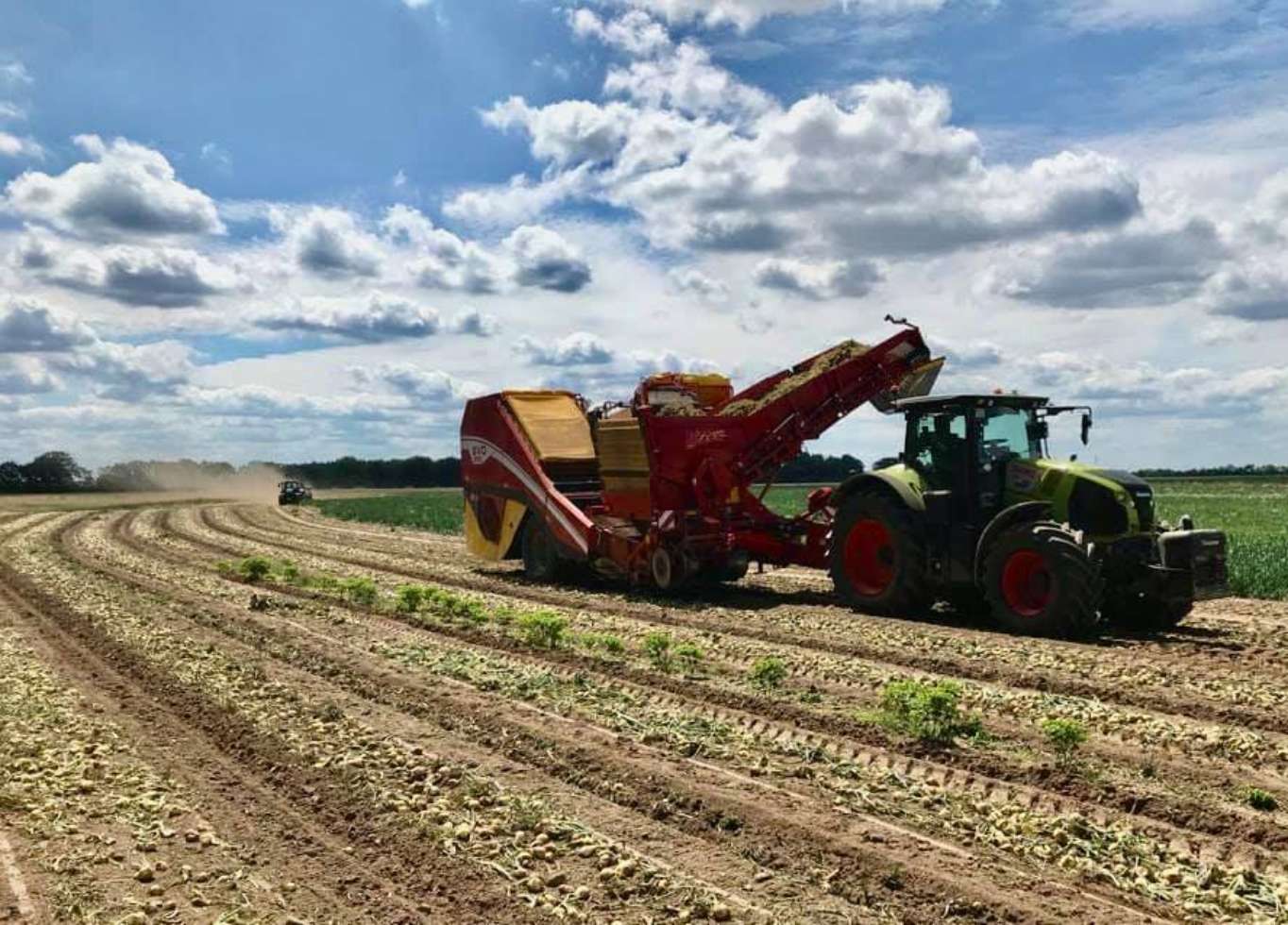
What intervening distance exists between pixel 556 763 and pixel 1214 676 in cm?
601

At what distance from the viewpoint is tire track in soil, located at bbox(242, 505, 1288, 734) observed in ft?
26.8

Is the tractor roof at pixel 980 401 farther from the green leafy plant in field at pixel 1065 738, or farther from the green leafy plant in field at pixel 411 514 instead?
the green leafy plant in field at pixel 411 514

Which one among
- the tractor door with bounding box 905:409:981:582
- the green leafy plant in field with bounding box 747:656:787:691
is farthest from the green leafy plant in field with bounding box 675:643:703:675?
the tractor door with bounding box 905:409:981:582

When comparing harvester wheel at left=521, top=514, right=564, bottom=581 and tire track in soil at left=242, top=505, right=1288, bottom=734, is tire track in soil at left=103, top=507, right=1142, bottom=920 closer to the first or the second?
tire track in soil at left=242, top=505, right=1288, bottom=734

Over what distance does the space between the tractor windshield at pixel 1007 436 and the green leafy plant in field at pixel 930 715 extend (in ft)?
17.2

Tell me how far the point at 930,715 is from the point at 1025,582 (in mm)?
4613

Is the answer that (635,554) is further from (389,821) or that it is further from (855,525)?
(389,821)

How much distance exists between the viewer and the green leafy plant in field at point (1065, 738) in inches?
266

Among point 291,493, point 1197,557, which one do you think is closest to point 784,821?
point 1197,557

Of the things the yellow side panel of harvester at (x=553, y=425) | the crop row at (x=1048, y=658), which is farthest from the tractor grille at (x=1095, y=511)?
the yellow side panel of harvester at (x=553, y=425)

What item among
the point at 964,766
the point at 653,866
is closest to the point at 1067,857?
the point at 964,766

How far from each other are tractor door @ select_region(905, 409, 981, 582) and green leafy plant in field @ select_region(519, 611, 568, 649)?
4.47 m

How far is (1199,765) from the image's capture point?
22.2ft

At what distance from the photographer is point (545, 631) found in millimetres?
11312
